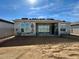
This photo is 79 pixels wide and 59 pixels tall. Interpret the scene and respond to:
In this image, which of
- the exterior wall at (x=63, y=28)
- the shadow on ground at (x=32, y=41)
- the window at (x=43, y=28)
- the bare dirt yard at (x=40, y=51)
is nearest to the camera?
the bare dirt yard at (x=40, y=51)

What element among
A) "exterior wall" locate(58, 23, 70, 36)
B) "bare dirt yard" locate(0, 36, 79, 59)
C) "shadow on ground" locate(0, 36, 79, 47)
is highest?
"exterior wall" locate(58, 23, 70, 36)

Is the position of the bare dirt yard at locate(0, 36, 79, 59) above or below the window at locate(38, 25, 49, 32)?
below

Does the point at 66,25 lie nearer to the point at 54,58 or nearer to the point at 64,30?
the point at 64,30

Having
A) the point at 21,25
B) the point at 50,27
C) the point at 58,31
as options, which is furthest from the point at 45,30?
the point at 21,25

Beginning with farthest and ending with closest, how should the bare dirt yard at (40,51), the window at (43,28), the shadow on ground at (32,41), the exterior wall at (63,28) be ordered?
the window at (43,28) < the exterior wall at (63,28) < the shadow on ground at (32,41) < the bare dirt yard at (40,51)

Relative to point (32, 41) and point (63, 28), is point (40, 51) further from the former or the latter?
point (63, 28)

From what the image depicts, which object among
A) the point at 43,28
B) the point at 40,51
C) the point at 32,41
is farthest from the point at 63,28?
the point at 40,51

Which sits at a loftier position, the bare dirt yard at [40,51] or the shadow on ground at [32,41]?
the shadow on ground at [32,41]

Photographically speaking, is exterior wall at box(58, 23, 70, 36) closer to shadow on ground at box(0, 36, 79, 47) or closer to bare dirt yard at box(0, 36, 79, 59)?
shadow on ground at box(0, 36, 79, 47)

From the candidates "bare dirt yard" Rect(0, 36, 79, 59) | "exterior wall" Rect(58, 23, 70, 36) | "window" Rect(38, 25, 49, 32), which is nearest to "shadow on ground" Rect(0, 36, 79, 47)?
"bare dirt yard" Rect(0, 36, 79, 59)

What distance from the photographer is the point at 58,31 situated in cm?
2447

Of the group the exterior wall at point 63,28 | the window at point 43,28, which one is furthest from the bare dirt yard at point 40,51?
the window at point 43,28

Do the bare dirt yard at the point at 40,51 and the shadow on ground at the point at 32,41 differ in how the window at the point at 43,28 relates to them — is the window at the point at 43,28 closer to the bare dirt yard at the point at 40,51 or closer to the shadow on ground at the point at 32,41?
the shadow on ground at the point at 32,41

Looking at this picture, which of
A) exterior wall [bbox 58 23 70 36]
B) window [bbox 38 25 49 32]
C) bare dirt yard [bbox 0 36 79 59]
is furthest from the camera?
window [bbox 38 25 49 32]
